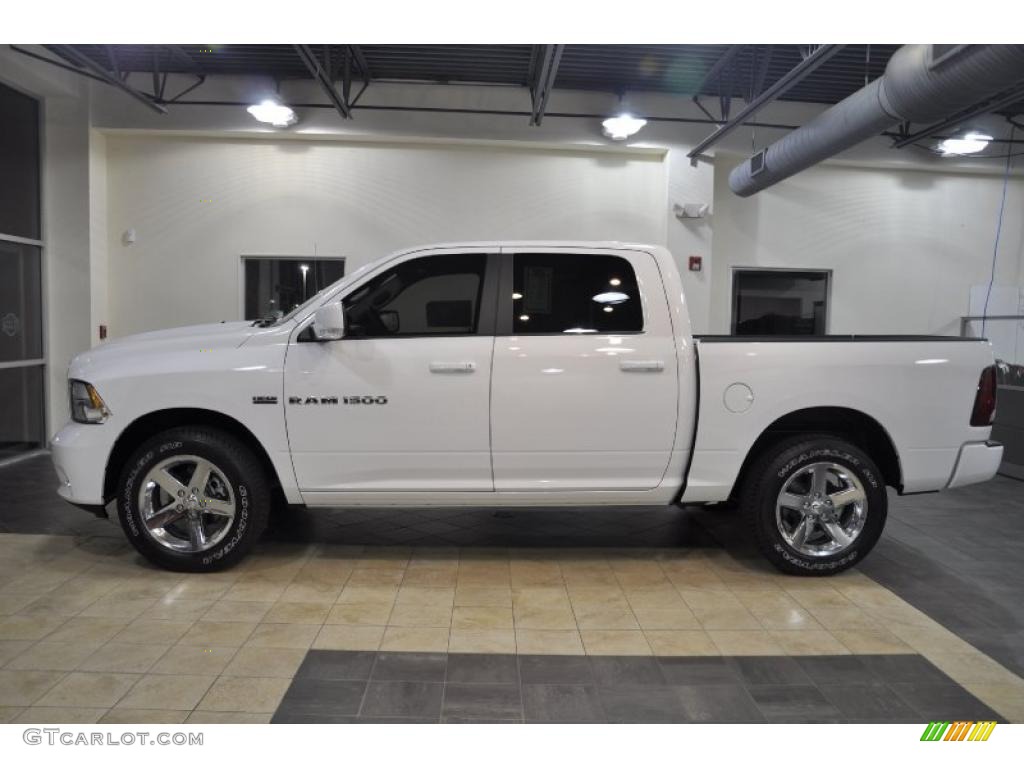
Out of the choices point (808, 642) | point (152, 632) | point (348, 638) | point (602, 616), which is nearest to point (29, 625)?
point (152, 632)

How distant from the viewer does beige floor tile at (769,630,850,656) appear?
129 inches

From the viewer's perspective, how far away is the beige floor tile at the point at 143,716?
2.62 metres

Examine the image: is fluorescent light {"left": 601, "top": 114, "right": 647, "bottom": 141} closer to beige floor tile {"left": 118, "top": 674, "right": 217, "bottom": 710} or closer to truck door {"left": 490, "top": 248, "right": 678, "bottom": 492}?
truck door {"left": 490, "top": 248, "right": 678, "bottom": 492}

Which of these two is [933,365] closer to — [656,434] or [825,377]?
[825,377]

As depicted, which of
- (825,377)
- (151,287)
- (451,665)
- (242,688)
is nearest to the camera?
(242,688)

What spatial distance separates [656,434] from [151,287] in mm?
7724

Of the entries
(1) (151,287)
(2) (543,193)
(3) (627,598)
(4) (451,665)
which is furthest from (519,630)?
(1) (151,287)

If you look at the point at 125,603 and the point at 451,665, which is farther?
the point at 125,603

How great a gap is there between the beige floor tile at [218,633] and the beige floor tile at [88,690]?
14.4 inches

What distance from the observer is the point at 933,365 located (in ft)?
13.4

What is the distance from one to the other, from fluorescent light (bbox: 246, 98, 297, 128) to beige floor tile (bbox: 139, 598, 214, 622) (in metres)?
6.36

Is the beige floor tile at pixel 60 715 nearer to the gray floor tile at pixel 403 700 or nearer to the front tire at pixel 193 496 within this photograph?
the gray floor tile at pixel 403 700

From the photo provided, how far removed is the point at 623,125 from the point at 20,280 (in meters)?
7.50

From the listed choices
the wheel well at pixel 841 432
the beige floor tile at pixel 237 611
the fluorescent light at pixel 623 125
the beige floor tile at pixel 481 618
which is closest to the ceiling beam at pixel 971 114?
the fluorescent light at pixel 623 125
